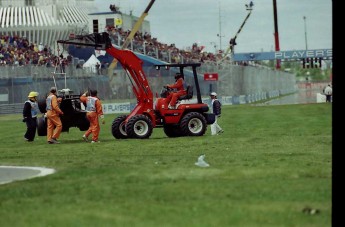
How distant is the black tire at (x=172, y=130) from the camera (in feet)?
99.0

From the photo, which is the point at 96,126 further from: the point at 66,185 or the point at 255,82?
the point at 255,82

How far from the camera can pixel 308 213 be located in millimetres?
10969

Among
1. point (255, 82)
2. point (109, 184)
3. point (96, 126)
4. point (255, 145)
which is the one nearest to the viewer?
point (109, 184)

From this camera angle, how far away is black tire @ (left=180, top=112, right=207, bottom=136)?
29.6 meters

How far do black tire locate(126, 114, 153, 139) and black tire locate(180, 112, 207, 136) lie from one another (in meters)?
1.18

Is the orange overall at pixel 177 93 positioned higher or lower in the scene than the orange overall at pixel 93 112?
higher

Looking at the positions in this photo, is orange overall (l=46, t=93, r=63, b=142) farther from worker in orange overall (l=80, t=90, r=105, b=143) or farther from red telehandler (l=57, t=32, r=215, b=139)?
red telehandler (l=57, t=32, r=215, b=139)

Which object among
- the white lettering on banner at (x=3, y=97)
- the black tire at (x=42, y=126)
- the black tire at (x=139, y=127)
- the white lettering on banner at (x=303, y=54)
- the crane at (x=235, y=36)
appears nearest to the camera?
the black tire at (x=139, y=127)

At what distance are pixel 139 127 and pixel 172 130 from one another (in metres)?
1.83

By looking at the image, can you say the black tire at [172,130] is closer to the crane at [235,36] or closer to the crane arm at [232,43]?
the crane arm at [232,43]

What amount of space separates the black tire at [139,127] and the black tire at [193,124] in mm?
1176

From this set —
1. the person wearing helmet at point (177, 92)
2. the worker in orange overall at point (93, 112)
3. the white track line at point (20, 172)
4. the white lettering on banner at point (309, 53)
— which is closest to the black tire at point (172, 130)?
the person wearing helmet at point (177, 92)
